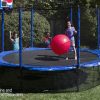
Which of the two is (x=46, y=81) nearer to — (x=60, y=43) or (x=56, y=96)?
(x=56, y=96)

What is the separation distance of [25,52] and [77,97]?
4.00 meters

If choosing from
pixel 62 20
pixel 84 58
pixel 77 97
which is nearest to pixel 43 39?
pixel 62 20

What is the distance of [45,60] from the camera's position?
1044 cm

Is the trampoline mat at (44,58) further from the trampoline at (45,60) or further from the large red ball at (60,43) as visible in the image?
the large red ball at (60,43)

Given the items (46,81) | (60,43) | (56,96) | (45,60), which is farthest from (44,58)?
(56,96)

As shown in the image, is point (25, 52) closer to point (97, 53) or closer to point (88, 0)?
point (97, 53)

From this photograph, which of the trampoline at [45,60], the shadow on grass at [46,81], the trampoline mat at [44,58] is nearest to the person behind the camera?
the shadow on grass at [46,81]

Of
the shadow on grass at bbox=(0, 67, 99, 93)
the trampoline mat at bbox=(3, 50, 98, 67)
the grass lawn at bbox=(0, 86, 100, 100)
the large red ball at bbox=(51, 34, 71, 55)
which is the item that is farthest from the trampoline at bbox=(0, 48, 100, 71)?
the grass lawn at bbox=(0, 86, 100, 100)

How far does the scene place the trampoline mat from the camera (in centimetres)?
985

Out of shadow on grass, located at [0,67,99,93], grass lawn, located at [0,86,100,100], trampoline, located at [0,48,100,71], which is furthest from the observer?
trampoline, located at [0,48,100,71]

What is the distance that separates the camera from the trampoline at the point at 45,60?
30.2 ft

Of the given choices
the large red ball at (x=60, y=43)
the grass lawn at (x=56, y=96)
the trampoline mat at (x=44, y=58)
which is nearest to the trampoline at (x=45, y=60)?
the trampoline mat at (x=44, y=58)

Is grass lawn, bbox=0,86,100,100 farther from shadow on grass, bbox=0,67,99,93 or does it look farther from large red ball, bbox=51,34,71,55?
large red ball, bbox=51,34,71,55

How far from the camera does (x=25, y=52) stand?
12023 mm
